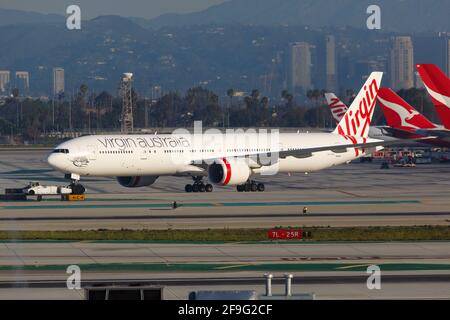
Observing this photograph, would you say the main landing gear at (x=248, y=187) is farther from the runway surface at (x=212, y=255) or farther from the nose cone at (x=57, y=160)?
the runway surface at (x=212, y=255)

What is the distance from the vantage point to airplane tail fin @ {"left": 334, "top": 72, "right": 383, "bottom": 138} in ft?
282

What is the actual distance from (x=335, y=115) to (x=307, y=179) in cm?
4419

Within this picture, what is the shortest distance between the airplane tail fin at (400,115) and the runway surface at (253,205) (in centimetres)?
495

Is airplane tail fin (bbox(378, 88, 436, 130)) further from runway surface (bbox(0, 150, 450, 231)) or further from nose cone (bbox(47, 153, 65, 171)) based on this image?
nose cone (bbox(47, 153, 65, 171))

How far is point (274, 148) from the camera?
8056 centimetres

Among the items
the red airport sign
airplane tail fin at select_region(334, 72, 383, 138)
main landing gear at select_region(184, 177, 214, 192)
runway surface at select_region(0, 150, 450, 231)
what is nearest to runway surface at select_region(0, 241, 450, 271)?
the red airport sign

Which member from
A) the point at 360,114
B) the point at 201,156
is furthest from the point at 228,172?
the point at 360,114

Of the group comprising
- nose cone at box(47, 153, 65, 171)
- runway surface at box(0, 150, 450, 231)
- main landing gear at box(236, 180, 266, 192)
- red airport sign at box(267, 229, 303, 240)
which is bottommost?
red airport sign at box(267, 229, 303, 240)

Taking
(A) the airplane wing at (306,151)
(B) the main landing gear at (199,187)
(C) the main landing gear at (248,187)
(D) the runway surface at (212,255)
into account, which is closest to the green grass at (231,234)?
(D) the runway surface at (212,255)

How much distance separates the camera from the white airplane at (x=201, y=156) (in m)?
74.0

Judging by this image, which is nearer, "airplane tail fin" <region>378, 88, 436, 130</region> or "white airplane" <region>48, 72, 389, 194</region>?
"white airplane" <region>48, 72, 389, 194</region>

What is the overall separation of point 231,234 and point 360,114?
3949cm

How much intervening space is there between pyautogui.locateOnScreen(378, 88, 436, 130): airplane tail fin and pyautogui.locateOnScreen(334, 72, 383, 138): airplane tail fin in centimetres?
831
